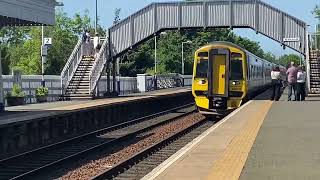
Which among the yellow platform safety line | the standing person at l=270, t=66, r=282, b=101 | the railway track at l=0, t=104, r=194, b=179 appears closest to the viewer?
the yellow platform safety line

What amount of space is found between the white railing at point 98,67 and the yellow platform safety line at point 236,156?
21.5m

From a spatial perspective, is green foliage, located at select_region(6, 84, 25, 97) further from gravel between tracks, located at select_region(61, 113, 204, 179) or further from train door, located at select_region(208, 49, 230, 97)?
train door, located at select_region(208, 49, 230, 97)

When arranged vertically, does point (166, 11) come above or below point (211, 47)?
above

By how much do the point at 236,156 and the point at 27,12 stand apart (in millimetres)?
15685

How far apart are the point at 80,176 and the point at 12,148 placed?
5.55m

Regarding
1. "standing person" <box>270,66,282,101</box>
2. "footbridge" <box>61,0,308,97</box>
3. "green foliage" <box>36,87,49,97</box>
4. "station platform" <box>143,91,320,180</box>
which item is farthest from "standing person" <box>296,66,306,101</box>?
"green foliage" <box>36,87,49,97</box>

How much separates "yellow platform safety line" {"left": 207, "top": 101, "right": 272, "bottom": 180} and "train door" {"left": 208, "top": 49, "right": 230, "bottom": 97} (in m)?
7.46

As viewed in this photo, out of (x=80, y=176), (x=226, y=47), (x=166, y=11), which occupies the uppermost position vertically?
(x=166, y=11)

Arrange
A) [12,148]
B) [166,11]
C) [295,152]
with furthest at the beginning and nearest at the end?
[166,11], [12,148], [295,152]

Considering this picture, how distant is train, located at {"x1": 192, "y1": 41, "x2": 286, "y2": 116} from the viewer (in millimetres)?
23291

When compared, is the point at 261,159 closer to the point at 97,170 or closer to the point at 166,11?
the point at 97,170

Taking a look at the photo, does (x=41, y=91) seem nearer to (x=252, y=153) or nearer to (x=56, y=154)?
(x=56, y=154)

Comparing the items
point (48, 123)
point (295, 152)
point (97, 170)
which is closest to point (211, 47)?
point (48, 123)

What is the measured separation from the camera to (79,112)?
899 inches
